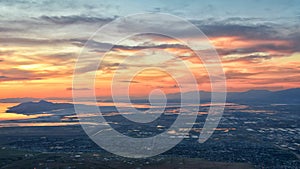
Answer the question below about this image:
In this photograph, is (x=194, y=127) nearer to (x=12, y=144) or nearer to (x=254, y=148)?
(x=254, y=148)

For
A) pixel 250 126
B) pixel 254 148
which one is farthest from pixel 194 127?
pixel 254 148

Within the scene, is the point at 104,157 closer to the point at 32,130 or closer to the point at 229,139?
the point at 229,139

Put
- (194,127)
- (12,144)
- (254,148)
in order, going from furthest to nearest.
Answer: (194,127)
(12,144)
(254,148)

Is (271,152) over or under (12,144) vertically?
under

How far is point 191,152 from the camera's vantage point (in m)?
70.5

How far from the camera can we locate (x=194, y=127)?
109562 mm

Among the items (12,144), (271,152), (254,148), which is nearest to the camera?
(271,152)

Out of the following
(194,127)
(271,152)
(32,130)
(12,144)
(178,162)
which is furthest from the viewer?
(194,127)

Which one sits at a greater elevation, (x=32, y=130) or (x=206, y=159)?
(x=32, y=130)

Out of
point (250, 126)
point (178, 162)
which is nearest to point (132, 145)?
point (178, 162)

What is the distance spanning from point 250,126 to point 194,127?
17.0 meters

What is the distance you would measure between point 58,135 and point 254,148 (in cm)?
4802

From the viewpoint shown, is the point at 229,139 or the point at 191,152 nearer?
the point at 191,152

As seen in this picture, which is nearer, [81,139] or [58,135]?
[81,139]
